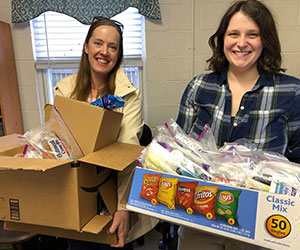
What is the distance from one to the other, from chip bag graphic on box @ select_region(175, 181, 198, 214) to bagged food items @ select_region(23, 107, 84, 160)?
0.43m

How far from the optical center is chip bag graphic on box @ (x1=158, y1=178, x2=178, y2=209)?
2.09ft

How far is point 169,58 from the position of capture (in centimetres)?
201

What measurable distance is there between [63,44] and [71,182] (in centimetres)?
167

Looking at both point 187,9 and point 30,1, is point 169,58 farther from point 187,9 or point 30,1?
point 30,1

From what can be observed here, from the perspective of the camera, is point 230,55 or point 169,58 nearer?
point 230,55

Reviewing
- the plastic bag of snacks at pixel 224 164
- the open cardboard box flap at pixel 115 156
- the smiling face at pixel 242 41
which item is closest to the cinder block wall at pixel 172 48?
A: the smiling face at pixel 242 41

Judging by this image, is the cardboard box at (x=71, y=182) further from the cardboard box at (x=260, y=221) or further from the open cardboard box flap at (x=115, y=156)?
the cardboard box at (x=260, y=221)

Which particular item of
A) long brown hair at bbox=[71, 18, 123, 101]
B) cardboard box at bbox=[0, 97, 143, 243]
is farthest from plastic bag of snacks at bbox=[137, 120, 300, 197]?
long brown hair at bbox=[71, 18, 123, 101]

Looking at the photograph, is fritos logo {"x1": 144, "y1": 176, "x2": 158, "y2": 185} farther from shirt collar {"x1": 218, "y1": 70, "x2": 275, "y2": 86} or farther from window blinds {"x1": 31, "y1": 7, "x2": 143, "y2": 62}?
window blinds {"x1": 31, "y1": 7, "x2": 143, "y2": 62}

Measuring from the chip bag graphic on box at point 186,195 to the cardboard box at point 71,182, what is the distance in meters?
0.21

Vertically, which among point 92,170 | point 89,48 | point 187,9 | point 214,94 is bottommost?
point 92,170

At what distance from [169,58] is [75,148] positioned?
1377 mm

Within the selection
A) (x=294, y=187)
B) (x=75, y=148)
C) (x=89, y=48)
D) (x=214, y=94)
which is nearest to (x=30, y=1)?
(x=89, y=48)

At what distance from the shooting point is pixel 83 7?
1.87 m
